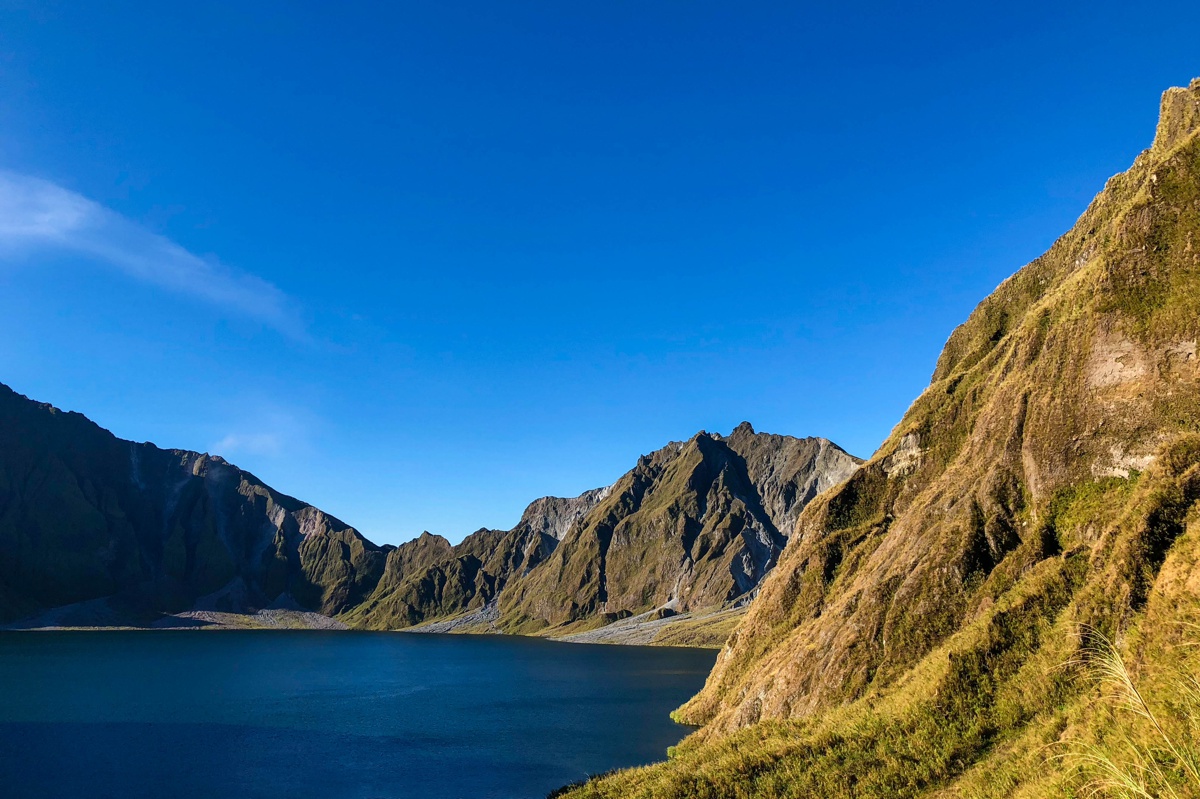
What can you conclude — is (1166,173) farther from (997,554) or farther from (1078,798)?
(1078,798)

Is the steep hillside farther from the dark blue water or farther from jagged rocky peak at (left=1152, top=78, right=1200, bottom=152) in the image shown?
the dark blue water

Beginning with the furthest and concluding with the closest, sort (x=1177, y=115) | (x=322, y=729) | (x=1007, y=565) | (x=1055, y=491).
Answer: (x=322, y=729)
(x=1177, y=115)
(x=1055, y=491)
(x=1007, y=565)

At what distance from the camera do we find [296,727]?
8875 centimetres

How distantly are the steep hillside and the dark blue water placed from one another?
20.7 m

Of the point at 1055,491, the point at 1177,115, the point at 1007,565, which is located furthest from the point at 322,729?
the point at 1177,115

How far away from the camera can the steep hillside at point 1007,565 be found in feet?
97.1

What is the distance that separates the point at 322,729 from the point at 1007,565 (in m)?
82.8

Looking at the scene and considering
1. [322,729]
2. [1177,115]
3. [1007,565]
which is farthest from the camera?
[322,729]

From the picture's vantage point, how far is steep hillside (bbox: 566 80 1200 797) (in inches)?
1165

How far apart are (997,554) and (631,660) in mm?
150481

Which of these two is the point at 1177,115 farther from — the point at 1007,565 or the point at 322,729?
the point at 322,729

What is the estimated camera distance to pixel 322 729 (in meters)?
87.3

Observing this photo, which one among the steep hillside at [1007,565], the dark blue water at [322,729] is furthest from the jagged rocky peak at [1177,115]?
the dark blue water at [322,729]

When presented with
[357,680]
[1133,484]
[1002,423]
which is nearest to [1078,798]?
[1133,484]
